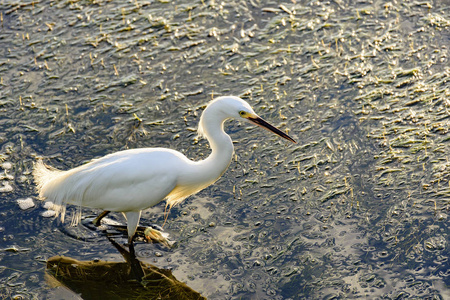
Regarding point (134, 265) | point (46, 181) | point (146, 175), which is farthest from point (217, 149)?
point (46, 181)

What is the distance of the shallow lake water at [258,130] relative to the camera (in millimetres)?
4719

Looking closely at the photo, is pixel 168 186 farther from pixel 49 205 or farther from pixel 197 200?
pixel 49 205

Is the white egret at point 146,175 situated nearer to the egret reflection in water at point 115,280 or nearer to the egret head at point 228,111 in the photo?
the egret head at point 228,111

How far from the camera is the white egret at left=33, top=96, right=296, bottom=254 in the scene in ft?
15.3

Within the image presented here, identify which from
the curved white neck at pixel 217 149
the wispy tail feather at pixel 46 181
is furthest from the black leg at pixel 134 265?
the curved white neck at pixel 217 149

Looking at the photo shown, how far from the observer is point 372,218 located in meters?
5.01

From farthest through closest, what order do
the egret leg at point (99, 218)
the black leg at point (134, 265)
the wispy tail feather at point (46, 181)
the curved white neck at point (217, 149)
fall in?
the egret leg at point (99, 218) < the wispy tail feather at point (46, 181) < the black leg at point (134, 265) < the curved white neck at point (217, 149)

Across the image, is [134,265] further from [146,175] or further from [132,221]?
[146,175]

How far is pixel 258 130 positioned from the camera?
634 centimetres

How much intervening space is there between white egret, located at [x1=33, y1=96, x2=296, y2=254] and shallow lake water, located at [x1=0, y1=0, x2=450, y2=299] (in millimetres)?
468

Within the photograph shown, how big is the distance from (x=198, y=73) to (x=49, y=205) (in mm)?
2718

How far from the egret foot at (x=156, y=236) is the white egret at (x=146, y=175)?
18 centimetres

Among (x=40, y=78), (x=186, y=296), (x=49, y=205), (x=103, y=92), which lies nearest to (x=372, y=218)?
(x=186, y=296)

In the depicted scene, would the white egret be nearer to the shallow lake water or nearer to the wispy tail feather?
the wispy tail feather
